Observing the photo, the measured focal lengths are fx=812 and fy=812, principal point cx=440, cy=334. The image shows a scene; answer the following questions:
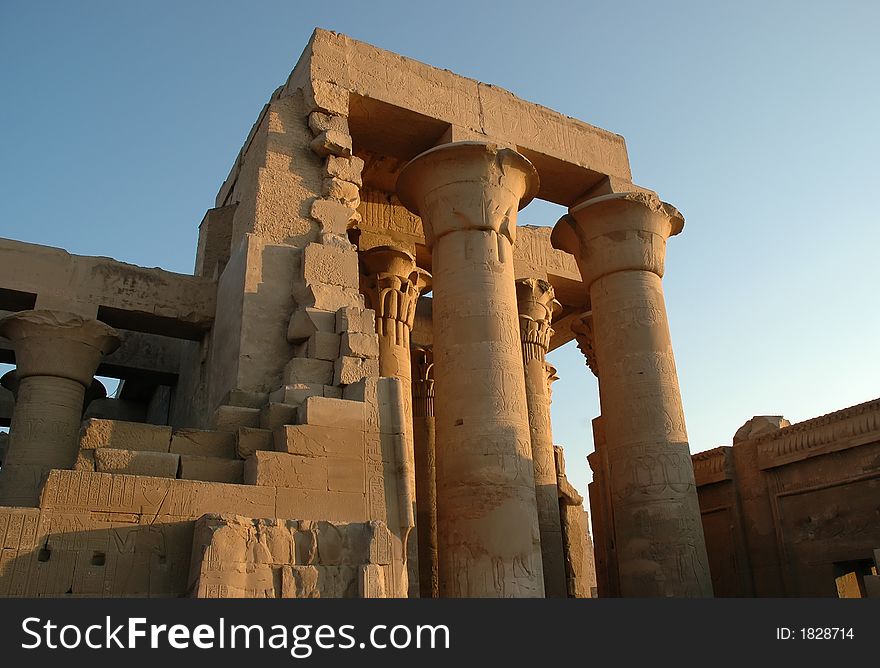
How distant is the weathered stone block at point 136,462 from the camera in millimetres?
6656

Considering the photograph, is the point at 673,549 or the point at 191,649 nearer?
the point at 191,649

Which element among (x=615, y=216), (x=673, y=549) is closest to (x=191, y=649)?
(x=673, y=549)

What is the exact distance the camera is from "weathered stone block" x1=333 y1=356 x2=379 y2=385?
8695 millimetres

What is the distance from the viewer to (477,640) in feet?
15.4

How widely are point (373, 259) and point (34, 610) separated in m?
10.7

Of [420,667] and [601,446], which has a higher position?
[601,446]

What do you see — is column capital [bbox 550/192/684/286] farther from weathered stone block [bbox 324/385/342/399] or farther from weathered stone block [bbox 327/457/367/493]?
weathered stone block [bbox 327/457/367/493]

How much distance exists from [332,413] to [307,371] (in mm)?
1192

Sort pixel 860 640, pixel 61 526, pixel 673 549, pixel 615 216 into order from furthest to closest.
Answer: pixel 615 216 → pixel 673 549 → pixel 61 526 → pixel 860 640

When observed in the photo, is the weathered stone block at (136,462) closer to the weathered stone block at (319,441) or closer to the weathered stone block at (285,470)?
the weathered stone block at (285,470)

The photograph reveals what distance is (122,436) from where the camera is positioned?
7.11 metres

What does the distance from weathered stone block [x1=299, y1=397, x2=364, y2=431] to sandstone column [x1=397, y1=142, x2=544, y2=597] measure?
2.36 m

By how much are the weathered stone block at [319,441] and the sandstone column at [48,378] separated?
3.93 metres

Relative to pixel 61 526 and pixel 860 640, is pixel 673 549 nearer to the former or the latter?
pixel 860 640
